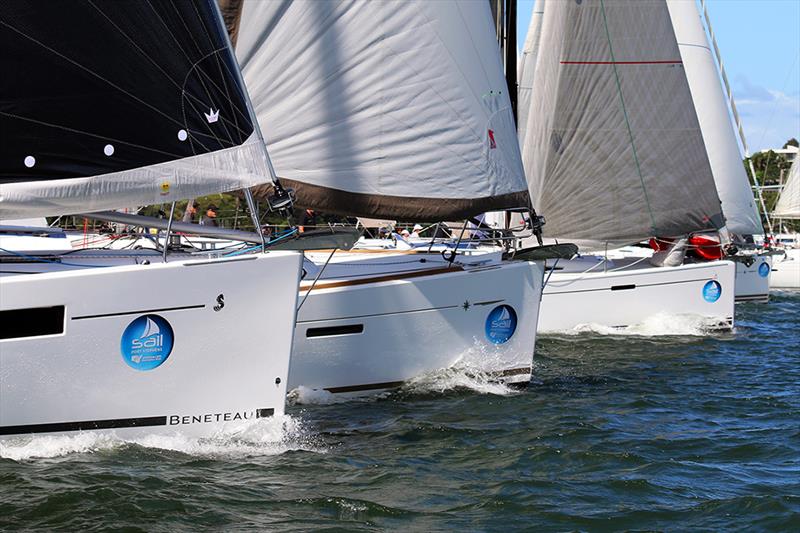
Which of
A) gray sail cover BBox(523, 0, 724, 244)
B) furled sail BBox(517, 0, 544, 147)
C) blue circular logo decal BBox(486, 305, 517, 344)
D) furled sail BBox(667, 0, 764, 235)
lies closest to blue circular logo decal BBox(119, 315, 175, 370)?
blue circular logo decal BBox(486, 305, 517, 344)

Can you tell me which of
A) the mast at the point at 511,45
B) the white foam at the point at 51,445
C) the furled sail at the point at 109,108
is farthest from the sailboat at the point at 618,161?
the white foam at the point at 51,445

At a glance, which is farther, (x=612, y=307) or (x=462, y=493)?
(x=612, y=307)

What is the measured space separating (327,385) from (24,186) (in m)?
3.94

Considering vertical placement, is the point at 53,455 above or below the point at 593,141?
below

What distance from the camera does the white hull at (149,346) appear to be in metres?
7.36

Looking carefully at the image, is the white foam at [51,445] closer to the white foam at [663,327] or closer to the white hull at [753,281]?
the white foam at [663,327]

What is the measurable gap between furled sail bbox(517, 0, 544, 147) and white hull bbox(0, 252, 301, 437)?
41.3 feet

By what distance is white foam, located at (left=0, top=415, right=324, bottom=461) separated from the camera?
7555mm

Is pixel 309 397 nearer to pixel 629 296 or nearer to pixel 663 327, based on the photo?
pixel 629 296

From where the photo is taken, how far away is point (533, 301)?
11.2 metres

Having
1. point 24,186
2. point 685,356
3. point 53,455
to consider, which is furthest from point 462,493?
point 685,356

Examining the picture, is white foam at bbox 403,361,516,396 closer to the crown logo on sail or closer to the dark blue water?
the dark blue water

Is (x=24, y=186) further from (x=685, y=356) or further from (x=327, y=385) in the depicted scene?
(x=685, y=356)

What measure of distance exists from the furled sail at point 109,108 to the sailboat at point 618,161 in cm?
946
